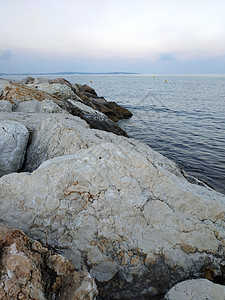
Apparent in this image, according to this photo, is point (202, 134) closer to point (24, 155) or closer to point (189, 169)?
point (189, 169)

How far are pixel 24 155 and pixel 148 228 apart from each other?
287 cm

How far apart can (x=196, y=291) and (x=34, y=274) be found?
5.24 ft

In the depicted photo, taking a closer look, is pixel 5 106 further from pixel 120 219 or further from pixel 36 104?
pixel 120 219

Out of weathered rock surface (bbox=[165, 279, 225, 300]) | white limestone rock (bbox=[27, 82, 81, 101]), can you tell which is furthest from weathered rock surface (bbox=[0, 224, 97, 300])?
white limestone rock (bbox=[27, 82, 81, 101])

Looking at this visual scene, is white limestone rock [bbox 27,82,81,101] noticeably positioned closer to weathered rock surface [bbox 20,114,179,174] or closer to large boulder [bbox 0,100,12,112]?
large boulder [bbox 0,100,12,112]

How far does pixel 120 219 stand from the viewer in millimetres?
2732

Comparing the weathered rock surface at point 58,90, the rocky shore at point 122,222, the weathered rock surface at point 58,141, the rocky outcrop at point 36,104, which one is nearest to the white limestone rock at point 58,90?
the weathered rock surface at point 58,90

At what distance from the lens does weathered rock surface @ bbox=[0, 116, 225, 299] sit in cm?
255

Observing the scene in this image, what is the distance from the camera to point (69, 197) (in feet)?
9.09

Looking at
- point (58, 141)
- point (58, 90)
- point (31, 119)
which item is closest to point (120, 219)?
point (58, 141)

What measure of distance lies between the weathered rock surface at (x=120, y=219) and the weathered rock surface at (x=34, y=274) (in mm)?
535

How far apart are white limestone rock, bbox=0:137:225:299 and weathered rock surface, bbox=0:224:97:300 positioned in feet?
1.76

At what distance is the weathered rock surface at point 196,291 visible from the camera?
222 centimetres

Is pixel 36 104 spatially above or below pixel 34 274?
above
